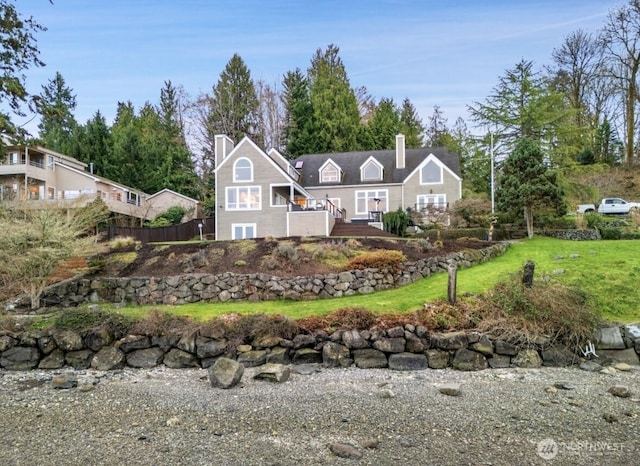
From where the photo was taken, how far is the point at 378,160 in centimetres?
3381

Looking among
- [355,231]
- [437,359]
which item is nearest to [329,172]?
[355,231]

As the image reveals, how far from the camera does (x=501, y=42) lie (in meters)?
15.2

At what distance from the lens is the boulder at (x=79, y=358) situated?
9633mm

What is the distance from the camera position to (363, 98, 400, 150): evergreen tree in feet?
143

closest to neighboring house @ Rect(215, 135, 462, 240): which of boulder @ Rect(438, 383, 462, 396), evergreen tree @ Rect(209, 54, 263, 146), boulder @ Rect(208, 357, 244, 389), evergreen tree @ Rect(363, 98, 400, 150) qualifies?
evergreen tree @ Rect(363, 98, 400, 150)

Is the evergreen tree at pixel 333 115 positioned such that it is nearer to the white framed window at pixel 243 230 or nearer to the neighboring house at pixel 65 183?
the neighboring house at pixel 65 183

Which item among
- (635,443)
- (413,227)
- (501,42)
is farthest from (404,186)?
(635,443)

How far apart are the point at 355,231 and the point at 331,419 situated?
56.3ft

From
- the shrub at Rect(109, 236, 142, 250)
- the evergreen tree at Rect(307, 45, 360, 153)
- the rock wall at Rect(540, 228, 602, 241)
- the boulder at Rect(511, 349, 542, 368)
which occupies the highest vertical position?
the evergreen tree at Rect(307, 45, 360, 153)

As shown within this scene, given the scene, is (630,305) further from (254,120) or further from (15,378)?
(254,120)

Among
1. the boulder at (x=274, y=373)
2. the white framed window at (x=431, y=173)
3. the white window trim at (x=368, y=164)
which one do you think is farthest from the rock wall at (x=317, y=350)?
the white window trim at (x=368, y=164)

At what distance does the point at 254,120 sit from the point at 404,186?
22066mm

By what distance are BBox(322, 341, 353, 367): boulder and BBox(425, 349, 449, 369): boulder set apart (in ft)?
5.97

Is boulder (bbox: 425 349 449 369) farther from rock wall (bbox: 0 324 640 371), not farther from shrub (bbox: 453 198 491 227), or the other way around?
shrub (bbox: 453 198 491 227)
